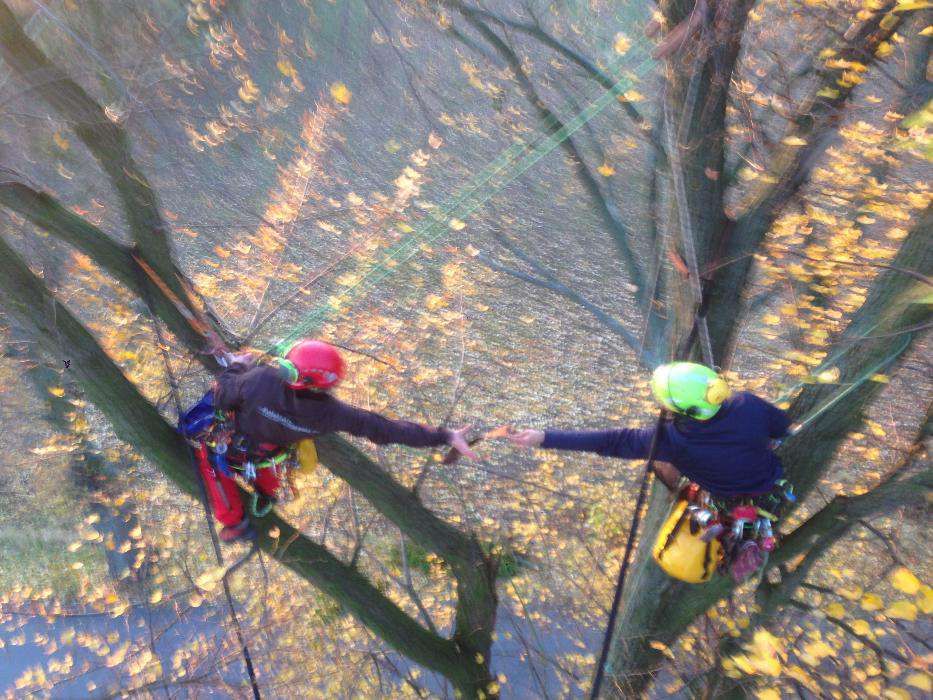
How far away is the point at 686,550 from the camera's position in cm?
340

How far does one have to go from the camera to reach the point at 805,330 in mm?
5367

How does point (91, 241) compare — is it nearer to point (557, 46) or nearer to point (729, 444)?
point (729, 444)

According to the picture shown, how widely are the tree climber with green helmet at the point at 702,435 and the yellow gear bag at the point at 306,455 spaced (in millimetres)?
1070

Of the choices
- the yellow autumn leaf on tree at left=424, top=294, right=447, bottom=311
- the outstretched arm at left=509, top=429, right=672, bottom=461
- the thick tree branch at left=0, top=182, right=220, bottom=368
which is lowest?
the yellow autumn leaf on tree at left=424, top=294, right=447, bottom=311


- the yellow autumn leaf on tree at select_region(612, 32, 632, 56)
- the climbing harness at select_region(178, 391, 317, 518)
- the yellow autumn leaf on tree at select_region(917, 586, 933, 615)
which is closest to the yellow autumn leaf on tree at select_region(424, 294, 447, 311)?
the yellow autumn leaf on tree at select_region(612, 32, 632, 56)

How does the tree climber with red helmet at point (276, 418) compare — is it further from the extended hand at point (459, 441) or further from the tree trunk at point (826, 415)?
the tree trunk at point (826, 415)

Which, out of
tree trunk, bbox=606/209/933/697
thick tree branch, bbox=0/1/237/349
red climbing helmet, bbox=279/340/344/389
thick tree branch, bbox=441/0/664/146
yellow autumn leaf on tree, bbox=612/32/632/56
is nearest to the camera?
red climbing helmet, bbox=279/340/344/389

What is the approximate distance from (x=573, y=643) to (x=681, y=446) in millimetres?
5885

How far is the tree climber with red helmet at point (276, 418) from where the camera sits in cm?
309

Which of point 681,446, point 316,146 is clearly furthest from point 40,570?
point 681,446

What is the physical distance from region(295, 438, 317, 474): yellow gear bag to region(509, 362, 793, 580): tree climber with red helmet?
1.07 meters

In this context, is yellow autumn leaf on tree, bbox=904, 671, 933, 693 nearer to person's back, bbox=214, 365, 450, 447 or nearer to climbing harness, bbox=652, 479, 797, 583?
climbing harness, bbox=652, 479, 797, 583

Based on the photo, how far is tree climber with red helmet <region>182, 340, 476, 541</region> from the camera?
3.09 metres

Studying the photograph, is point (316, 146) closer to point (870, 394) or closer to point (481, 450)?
point (481, 450)
